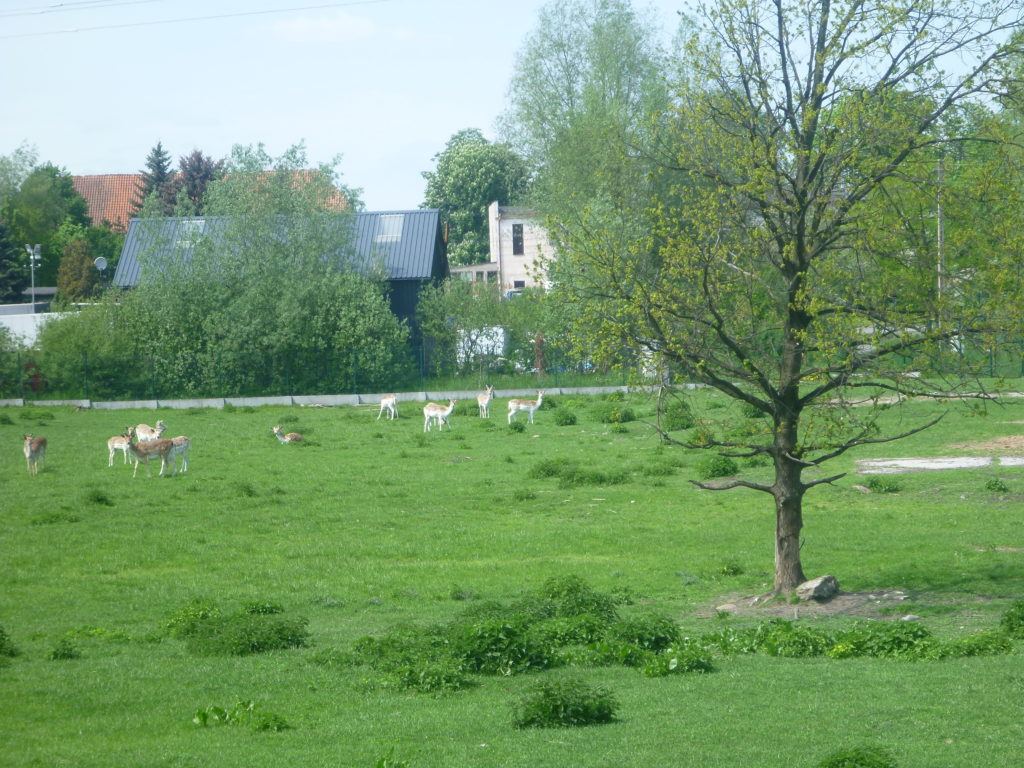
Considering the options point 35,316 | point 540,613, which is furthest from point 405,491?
point 35,316

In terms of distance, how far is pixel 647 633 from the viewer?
13258 mm

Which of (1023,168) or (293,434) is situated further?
(293,434)

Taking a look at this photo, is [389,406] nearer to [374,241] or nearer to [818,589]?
[374,241]

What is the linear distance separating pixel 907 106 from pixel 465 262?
93966 mm

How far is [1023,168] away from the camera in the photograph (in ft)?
53.0

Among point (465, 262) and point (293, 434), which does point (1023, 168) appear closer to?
point (293, 434)

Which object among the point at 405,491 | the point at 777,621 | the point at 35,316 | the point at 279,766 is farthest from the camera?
the point at 35,316

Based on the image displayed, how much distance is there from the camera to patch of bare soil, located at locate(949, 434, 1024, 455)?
3017 centimetres

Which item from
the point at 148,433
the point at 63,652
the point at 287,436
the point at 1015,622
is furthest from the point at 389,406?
the point at 1015,622

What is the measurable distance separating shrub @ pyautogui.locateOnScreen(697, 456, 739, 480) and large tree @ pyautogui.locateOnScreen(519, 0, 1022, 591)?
33.5ft

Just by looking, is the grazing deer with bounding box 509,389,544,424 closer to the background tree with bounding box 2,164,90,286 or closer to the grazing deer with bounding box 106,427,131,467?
the grazing deer with bounding box 106,427,131,467

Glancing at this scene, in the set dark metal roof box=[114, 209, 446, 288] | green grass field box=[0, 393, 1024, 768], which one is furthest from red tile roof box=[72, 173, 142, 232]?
green grass field box=[0, 393, 1024, 768]

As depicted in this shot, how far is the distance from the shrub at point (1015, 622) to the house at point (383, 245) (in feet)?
162

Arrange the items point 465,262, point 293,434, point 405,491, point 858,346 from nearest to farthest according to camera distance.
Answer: point 858,346
point 405,491
point 293,434
point 465,262
